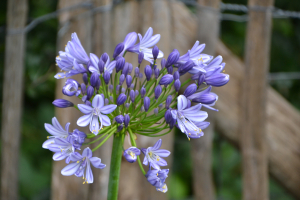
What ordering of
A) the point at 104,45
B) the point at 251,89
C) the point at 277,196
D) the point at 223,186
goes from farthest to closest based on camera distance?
the point at 223,186 < the point at 277,196 < the point at 251,89 < the point at 104,45

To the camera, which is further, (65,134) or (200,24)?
(200,24)

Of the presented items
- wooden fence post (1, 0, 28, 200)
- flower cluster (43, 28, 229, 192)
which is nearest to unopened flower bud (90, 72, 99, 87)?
flower cluster (43, 28, 229, 192)

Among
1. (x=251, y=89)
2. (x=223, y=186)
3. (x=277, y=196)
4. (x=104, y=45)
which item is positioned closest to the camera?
(x=104, y=45)

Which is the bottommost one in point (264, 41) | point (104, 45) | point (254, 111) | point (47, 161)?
point (47, 161)

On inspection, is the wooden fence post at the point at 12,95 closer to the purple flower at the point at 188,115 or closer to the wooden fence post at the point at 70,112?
the wooden fence post at the point at 70,112

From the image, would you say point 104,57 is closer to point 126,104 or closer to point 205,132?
point 126,104

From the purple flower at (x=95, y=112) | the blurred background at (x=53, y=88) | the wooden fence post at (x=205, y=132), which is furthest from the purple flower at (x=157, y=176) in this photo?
the blurred background at (x=53, y=88)

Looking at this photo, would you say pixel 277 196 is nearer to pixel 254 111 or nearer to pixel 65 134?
pixel 254 111

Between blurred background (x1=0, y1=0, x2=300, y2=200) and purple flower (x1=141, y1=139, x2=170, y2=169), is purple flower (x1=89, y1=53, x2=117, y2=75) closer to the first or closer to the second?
purple flower (x1=141, y1=139, x2=170, y2=169)

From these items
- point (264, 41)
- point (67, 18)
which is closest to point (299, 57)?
point (264, 41)
